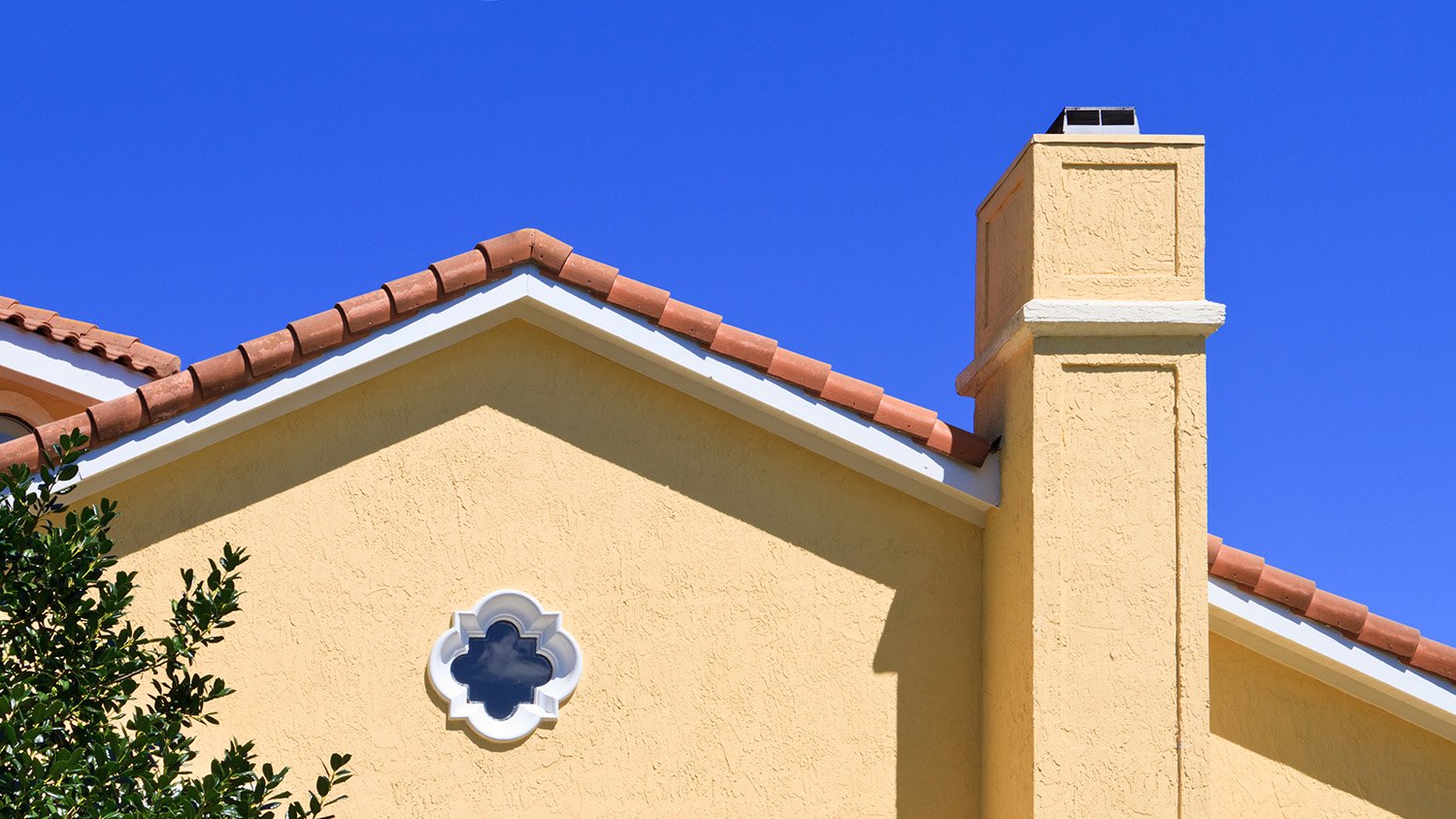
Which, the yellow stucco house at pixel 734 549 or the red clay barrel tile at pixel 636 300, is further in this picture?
the red clay barrel tile at pixel 636 300

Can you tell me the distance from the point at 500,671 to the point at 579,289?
6.47ft

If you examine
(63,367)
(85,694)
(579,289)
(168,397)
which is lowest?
(85,694)

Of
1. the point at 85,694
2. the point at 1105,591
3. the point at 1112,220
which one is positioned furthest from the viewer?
the point at 1112,220

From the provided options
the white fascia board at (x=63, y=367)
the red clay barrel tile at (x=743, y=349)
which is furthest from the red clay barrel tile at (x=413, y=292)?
the white fascia board at (x=63, y=367)

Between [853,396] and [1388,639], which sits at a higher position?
[853,396]

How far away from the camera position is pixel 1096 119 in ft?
26.3

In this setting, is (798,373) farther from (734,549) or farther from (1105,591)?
(1105,591)

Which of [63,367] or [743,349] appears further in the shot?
[63,367]

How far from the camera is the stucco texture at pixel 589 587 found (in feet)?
25.1

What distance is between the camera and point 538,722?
25.3 ft

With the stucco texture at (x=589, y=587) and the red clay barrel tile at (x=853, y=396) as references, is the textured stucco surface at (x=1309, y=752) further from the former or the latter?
the red clay barrel tile at (x=853, y=396)

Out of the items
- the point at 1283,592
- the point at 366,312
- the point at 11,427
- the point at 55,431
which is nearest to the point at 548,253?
the point at 366,312

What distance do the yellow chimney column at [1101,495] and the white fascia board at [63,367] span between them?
7.00m

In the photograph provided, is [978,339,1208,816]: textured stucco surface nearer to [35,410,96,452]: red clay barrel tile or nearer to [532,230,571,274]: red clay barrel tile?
[532,230,571,274]: red clay barrel tile
